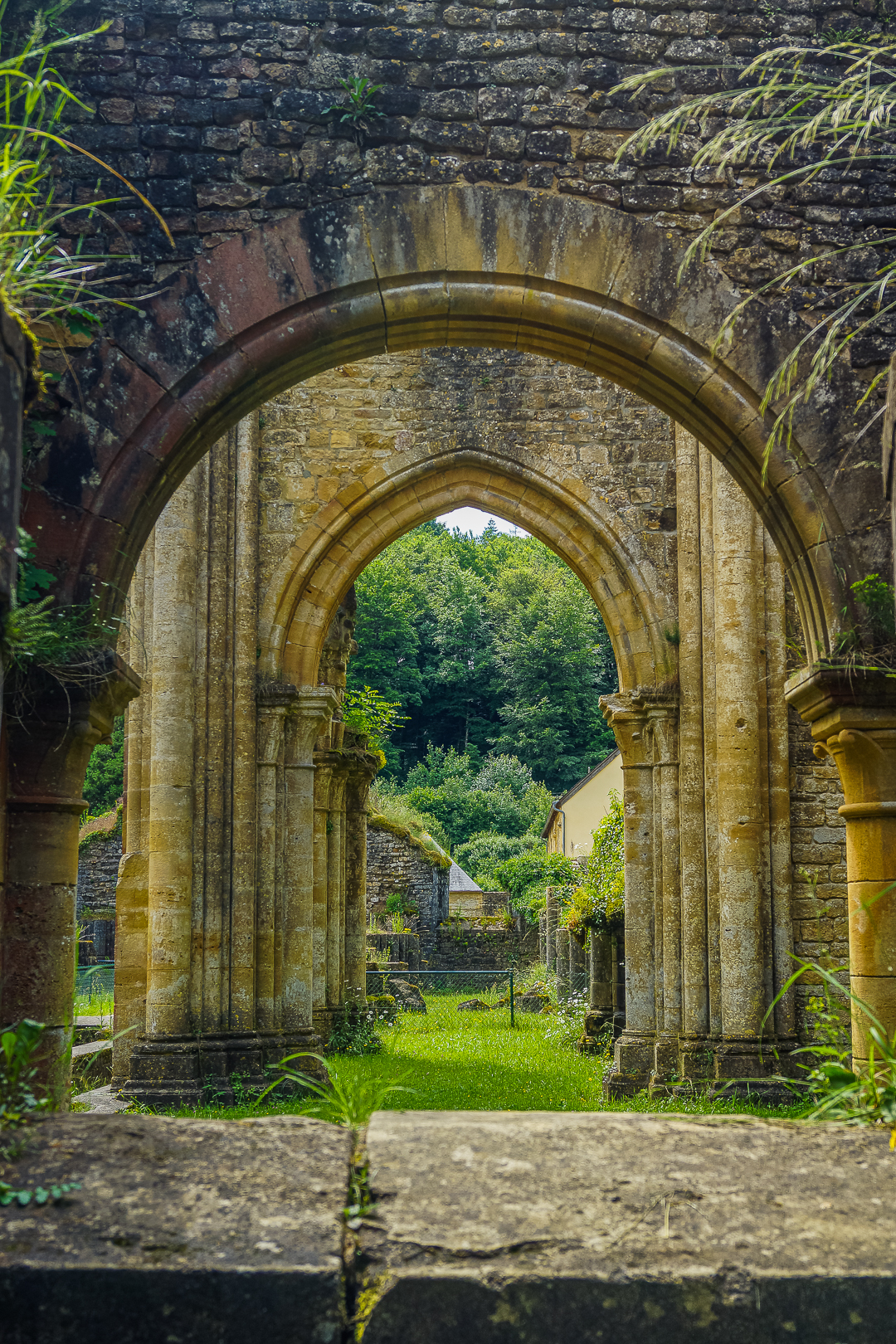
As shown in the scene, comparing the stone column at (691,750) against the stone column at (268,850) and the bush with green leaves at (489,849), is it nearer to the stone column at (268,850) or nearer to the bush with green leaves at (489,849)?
the stone column at (268,850)

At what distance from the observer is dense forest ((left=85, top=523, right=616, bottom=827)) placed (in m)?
45.6

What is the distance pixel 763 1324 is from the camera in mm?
1777

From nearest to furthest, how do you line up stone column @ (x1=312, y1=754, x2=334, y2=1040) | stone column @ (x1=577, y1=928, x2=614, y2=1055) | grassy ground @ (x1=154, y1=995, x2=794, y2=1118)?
grassy ground @ (x1=154, y1=995, x2=794, y2=1118) → stone column @ (x1=312, y1=754, x2=334, y2=1040) → stone column @ (x1=577, y1=928, x2=614, y2=1055)

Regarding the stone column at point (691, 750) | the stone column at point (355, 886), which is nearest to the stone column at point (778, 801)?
the stone column at point (691, 750)

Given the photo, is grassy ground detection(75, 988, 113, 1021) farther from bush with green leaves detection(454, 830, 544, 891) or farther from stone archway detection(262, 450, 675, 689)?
bush with green leaves detection(454, 830, 544, 891)

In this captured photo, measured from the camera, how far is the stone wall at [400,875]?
23391 millimetres

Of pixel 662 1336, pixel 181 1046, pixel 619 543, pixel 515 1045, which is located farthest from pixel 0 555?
pixel 515 1045

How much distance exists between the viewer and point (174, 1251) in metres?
1.78

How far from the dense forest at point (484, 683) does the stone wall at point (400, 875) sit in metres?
18.8

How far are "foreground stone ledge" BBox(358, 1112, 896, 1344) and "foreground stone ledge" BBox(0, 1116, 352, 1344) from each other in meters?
0.10

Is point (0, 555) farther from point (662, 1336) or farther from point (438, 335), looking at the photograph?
point (438, 335)

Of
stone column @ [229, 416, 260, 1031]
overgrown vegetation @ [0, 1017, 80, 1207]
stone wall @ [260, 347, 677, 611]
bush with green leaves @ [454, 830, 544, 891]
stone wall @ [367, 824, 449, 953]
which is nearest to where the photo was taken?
overgrown vegetation @ [0, 1017, 80, 1207]

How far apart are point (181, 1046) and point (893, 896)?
237 inches


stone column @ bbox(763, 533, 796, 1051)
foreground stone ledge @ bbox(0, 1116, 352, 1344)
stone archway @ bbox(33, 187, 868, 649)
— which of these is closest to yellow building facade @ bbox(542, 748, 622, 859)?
stone column @ bbox(763, 533, 796, 1051)
